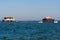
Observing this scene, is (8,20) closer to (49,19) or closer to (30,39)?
(49,19)

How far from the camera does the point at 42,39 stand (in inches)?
1475

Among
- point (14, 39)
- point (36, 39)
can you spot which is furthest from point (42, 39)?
point (14, 39)

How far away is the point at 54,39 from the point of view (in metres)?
37.5

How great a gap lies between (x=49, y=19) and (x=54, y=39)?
116259 mm

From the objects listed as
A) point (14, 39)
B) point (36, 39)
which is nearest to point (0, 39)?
point (14, 39)

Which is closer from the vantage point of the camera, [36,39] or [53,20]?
[36,39]

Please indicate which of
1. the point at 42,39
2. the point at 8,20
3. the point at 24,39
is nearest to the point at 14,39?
the point at 24,39

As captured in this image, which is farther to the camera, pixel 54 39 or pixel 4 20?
pixel 4 20

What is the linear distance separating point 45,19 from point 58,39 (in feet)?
386

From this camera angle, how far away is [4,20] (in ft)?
504

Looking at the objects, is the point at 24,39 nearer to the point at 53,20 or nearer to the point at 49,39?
the point at 49,39

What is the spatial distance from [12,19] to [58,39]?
376 ft

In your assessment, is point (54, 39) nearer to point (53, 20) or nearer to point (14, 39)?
point (14, 39)

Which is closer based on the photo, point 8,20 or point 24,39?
point 24,39
